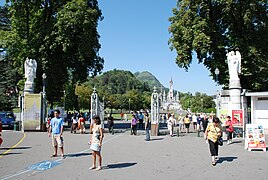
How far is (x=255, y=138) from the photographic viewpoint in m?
14.9

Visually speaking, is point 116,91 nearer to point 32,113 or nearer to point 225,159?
point 32,113

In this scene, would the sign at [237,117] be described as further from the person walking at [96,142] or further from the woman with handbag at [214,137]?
the person walking at [96,142]

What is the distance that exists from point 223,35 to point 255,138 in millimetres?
18617

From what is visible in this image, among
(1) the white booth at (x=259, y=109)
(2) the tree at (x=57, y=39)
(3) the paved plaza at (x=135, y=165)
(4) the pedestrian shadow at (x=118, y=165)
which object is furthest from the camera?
(2) the tree at (x=57, y=39)

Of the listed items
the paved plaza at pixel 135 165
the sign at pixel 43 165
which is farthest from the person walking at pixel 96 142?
the sign at pixel 43 165

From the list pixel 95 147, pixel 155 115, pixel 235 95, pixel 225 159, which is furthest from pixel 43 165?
pixel 235 95

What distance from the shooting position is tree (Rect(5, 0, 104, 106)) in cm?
2972

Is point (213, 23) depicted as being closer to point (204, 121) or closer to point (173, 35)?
point (173, 35)

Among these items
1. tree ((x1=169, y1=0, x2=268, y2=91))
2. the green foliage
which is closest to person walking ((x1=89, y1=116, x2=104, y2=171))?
tree ((x1=169, y1=0, x2=268, y2=91))

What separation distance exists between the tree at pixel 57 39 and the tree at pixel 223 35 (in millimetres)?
8969

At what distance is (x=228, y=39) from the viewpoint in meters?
30.5

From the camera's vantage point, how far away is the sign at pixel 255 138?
14.8 m

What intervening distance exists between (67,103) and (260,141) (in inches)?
2037

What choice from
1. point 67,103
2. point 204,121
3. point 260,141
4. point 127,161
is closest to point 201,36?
point 204,121
